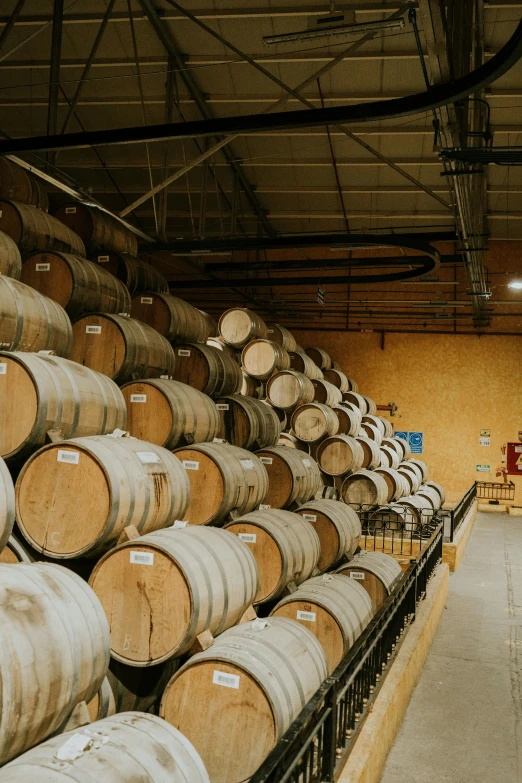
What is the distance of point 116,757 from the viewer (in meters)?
2.23

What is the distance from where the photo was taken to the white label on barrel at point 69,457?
3.78 m

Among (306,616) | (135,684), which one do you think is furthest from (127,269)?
(135,684)

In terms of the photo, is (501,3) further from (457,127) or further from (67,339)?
(67,339)

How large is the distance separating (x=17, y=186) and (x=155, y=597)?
4246mm

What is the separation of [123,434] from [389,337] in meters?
15.3

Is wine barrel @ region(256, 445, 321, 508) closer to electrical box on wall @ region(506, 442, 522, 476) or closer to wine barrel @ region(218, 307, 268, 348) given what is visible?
wine barrel @ region(218, 307, 268, 348)

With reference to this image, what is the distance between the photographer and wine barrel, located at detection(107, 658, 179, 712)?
3752mm

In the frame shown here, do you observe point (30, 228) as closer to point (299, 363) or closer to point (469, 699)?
point (469, 699)

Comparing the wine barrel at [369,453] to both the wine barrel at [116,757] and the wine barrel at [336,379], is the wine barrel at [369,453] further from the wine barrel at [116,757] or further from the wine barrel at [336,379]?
the wine barrel at [116,757]

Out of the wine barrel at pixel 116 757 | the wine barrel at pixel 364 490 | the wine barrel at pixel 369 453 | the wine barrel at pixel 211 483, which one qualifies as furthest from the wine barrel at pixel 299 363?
the wine barrel at pixel 116 757

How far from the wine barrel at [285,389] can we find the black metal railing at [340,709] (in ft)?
14.4

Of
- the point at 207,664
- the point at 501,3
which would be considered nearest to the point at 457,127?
the point at 501,3

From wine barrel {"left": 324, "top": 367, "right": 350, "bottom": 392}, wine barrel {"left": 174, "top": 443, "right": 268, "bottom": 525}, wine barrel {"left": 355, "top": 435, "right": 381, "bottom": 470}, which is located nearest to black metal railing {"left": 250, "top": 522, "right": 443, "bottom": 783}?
wine barrel {"left": 174, "top": 443, "right": 268, "bottom": 525}

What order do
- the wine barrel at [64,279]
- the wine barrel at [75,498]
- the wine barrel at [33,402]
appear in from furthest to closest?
the wine barrel at [64,279], the wine barrel at [33,402], the wine barrel at [75,498]
